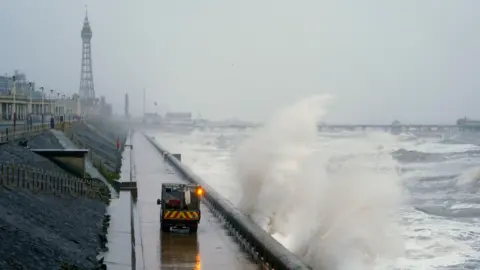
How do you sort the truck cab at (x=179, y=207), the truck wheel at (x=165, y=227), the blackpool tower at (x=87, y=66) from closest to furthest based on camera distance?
the truck cab at (x=179, y=207) → the truck wheel at (x=165, y=227) → the blackpool tower at (x=87, y=66)

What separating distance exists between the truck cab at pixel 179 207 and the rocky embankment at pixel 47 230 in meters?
1.69

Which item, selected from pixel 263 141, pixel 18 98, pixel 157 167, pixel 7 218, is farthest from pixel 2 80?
pixel 7 218

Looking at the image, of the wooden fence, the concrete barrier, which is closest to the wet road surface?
the concrete barrier

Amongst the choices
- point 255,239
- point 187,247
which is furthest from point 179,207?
point 255,239

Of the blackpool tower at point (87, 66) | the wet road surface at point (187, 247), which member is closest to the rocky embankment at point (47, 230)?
the wet road surface at point (187, 247)

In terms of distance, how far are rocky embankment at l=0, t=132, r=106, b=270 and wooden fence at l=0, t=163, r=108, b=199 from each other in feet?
1.22

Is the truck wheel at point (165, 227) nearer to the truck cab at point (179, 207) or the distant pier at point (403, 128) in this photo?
the truck cab at point (179, 207)

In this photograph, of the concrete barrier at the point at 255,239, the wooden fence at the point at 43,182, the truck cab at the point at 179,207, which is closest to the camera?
the concrete barrier at the point at 255,239

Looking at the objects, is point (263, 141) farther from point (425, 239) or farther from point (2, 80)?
point (2, 80)

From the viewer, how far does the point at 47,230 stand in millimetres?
12492

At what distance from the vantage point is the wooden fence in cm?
1529

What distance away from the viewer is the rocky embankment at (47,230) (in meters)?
9.97

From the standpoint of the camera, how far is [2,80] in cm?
8088

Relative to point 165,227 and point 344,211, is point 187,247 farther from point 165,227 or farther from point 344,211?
point 344,211
